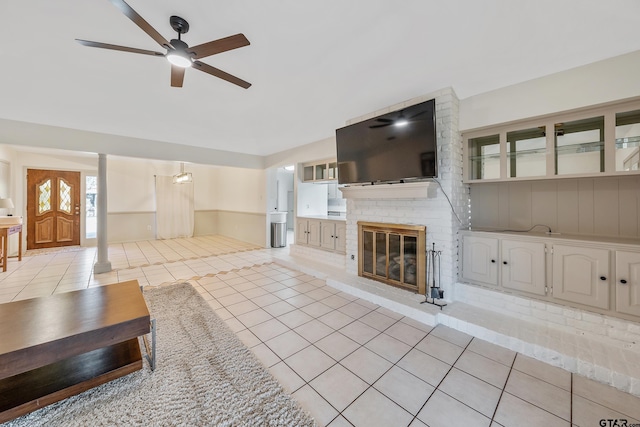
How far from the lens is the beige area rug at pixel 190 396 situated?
146cm

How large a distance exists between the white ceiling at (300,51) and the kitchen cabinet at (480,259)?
1.69 meters

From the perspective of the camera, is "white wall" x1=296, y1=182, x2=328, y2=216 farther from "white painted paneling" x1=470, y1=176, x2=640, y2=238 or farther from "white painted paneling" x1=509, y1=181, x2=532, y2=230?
"white painted paneling" x1=509, y1=181, x2=532, y2=230

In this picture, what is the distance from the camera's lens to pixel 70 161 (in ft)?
20.4

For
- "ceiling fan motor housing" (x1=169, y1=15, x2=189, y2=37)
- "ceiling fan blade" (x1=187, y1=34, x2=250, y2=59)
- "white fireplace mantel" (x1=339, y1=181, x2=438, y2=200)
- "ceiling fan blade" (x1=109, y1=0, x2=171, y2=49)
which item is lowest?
"white fireplace mantel" (x1=339, y1=181, x2=438, y2=200)

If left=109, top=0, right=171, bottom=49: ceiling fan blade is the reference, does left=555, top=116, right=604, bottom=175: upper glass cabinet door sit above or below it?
below

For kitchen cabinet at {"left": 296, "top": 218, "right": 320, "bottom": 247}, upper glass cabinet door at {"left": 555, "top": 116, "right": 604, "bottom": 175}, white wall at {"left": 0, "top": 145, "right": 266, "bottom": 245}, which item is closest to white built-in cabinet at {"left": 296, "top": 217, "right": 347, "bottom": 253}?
kitchen cabinet at {"left": 296, "top": 218, "right": 320, "bottom": 247}

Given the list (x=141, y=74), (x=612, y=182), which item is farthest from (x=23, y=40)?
(x=612, y=182)

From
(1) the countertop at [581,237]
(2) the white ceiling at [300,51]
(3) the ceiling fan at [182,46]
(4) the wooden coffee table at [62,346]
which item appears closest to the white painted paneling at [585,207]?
(1) the countertop at [581,237]

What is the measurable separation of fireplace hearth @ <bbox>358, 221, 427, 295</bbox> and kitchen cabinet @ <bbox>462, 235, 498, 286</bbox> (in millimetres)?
483

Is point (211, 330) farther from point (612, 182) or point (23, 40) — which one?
point (612, 182)

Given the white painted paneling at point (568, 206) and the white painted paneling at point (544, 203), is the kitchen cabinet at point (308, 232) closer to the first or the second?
the white painted paneling at point (544, 203)

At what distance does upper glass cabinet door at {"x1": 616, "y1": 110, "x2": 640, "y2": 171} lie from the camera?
2.10 metres

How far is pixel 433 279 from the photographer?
2912 mm

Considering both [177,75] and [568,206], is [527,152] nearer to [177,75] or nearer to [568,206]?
[568,206]
